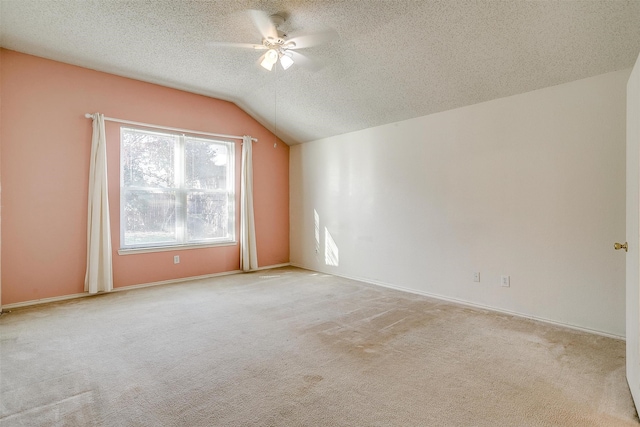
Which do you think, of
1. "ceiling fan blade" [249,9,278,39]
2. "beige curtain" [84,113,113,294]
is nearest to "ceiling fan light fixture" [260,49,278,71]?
"ceiling fan blade" [249,9,278,39]

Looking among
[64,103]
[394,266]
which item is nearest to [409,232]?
[394,266]

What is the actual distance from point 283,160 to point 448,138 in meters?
3.29

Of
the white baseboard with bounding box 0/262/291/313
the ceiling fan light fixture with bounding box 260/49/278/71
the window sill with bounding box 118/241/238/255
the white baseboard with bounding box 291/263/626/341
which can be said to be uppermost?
the ceiling fan light fixture with bounding box 260/49/278/71

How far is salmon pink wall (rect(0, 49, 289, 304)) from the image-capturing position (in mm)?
3654

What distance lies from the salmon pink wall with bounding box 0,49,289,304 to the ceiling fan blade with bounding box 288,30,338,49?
8.58 feet

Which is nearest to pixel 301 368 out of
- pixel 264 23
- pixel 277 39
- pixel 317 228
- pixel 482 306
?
pixel 482 306

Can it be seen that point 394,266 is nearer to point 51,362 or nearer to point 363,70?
point 363,70

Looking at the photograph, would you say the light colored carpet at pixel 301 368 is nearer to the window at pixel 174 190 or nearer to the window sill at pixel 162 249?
the window sill at pixel 162 249

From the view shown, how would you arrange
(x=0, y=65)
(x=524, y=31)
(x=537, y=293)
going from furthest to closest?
(x=0, y=65) < (x=537, y=293) < (x=524, y=31)

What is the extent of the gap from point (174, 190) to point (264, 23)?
2.94 metres

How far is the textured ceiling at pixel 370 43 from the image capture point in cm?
260

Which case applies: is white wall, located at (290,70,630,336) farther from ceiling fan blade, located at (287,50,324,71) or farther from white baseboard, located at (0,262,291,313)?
white baseboard, located at (0,262,291,313)

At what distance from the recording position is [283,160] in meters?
6.30

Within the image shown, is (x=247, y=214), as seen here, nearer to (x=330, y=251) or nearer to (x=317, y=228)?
(x=317, y=228)
